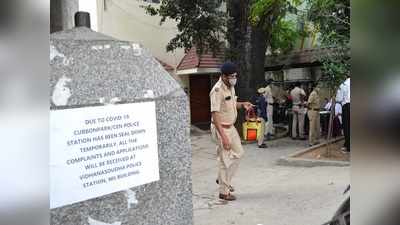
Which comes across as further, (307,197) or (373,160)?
(307,197)

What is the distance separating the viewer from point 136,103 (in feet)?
8.02

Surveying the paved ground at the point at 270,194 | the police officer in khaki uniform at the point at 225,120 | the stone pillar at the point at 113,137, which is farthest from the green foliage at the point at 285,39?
the stone pillar at the point at 113,137

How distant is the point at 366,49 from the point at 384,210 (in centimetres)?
31

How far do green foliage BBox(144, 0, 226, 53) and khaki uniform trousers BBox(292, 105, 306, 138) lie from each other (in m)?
3.16

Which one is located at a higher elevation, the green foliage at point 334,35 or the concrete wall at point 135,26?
the concrete wall at point 135,26

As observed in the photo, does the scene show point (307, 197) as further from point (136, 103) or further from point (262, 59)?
point (262, 59)

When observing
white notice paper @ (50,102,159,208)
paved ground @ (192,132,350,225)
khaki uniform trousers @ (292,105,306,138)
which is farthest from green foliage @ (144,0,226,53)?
white notice paper @ (50,102,159,208)

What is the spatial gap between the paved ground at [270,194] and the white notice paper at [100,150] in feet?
8.86

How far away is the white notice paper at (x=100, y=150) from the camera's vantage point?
214cm

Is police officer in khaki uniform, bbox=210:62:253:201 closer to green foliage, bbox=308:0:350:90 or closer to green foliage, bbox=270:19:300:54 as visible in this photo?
green foliage, bbox=308:0:350:90

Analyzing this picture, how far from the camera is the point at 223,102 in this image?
560cm

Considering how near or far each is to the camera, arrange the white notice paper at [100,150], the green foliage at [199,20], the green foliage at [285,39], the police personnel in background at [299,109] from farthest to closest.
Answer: the green foliage at [285,39] < the green foliage at [199,20] < the police personnel in background at [299,109] < the white notice paper at [100,150]

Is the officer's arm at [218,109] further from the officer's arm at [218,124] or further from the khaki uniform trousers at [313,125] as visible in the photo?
the khaki uniform trousers at [313,125]

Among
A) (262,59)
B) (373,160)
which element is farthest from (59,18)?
(262,59)
